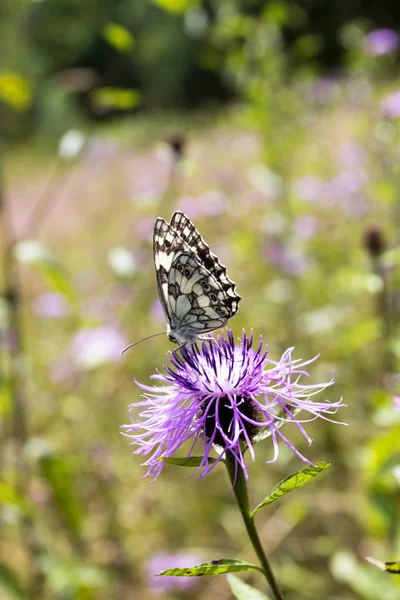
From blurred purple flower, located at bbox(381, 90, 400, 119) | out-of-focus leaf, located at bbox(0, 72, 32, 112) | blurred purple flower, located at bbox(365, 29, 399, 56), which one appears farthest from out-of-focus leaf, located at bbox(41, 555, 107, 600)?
blurred purple flower, located at bbox(365, 29, 399, 56)

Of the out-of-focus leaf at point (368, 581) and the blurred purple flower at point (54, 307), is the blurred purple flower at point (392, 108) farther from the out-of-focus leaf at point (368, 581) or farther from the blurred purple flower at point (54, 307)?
the blurred purple flower at point (54, 307)

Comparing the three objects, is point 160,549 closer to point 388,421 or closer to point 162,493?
point 162,493

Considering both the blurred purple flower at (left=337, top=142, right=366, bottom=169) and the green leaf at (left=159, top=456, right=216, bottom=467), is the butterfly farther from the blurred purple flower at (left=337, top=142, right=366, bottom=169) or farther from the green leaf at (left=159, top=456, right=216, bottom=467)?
the blurred purple flower at (left=337, top=142, right=366, bottom=169)

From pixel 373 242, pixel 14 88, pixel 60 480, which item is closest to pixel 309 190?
pixel 373 242

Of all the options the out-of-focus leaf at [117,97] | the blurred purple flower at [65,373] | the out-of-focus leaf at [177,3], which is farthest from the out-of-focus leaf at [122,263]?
the blurred purple flower at [65,373]

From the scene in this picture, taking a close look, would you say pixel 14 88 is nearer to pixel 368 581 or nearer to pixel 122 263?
pixel 122 263

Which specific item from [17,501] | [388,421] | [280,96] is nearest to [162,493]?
[17,501]
